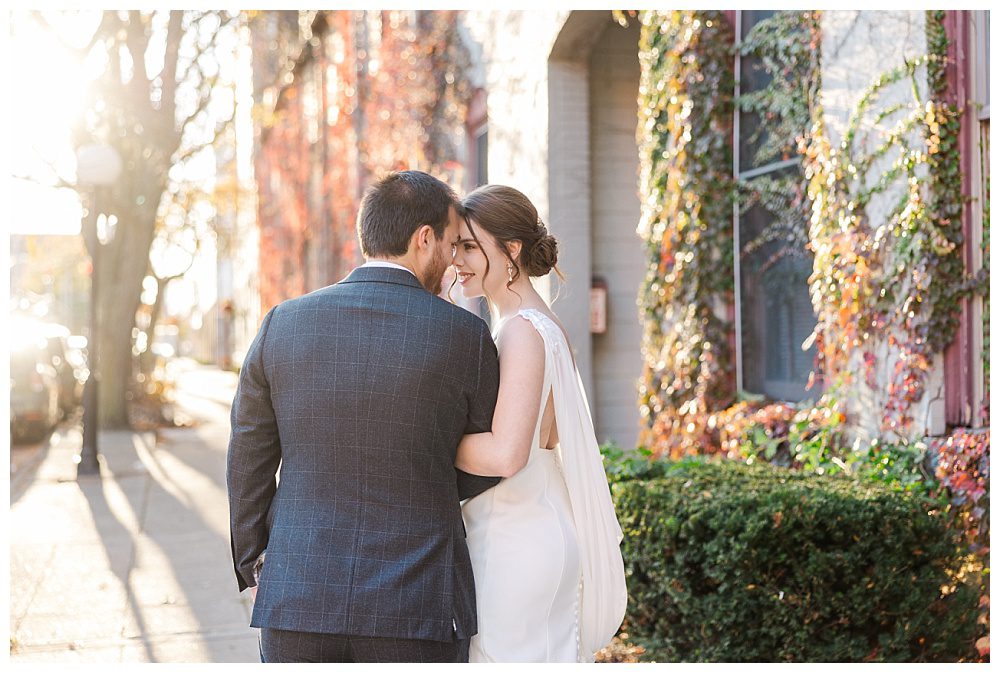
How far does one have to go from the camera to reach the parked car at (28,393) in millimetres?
14672

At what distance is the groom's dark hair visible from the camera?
266 cm

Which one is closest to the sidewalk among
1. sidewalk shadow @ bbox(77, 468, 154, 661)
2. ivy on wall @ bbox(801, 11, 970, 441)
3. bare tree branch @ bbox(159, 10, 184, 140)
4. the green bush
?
sidewalk shadow @ bbox(77, 468, 154, 661)

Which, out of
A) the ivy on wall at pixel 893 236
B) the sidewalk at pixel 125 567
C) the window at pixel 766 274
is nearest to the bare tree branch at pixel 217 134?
the sidewalk at pixel 125 567

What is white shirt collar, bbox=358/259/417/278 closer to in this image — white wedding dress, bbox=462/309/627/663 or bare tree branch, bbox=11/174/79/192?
white wedding dress, bbox=462/309/627/663

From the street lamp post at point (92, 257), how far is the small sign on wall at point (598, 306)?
5.76m

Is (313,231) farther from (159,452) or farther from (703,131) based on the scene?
(703,131)

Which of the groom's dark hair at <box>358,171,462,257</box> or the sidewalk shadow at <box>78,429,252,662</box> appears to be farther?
the sidewalk shadow at <box>78,429,252,662</box>

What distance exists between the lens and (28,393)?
14.9m

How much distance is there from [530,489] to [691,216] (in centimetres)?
464

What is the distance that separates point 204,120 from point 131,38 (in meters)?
6.67

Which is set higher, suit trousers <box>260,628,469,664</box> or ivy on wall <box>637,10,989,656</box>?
ivy on wall <box>637,10,989,656</box>

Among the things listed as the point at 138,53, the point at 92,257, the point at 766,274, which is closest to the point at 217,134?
the point at 138,53

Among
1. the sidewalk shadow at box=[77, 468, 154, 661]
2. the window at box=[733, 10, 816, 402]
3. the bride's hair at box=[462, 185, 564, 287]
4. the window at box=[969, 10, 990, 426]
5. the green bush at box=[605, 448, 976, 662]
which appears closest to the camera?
the bride's hair at box=[462, 185, 564, 287]

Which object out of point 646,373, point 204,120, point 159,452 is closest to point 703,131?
point 646,373
